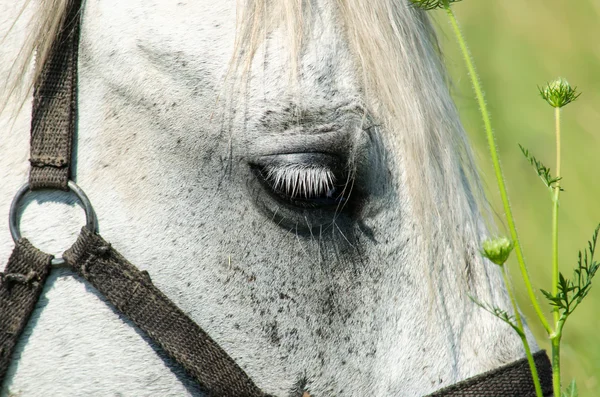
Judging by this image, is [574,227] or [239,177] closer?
[239,177]

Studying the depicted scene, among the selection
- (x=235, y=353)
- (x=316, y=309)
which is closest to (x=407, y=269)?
(x=316, y=309)

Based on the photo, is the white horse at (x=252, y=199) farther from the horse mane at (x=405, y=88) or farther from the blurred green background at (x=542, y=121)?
the blurred green background at (x=542, y=121)

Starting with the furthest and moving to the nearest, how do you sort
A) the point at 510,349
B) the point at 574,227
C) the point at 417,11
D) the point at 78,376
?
the point at 574,227 → the point at 417,11 → the point at 510,349 → the point at 78,376

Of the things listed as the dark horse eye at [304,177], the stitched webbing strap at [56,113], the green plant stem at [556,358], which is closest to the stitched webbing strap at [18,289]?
the stitched webbing strap at [56,113]

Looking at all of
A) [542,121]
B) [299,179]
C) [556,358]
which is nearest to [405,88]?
[299,179]

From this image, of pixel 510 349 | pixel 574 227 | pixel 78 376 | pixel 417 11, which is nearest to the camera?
pixel 78 376

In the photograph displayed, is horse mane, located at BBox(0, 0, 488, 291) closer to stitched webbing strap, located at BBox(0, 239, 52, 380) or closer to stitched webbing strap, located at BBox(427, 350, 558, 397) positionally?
stitched webbing strap, located at BBox(427, 350, 558, 397)

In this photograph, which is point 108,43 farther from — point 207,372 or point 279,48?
point 207,372
